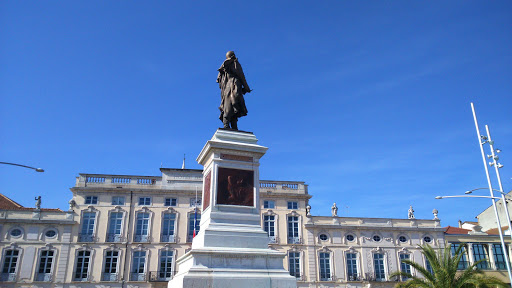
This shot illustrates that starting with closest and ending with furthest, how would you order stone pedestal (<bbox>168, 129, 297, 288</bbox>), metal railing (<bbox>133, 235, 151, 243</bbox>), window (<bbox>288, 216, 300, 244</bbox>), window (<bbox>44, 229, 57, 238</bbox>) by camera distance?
1. stone pedestal (<bbox>168, 129, 297, 288</bbox>)
2. window (<bbox>44, 229, 57, 238</bbox>)
3. metal railing (<bbox>133, 235, 151, 243</bbox>)
4. window (<bbox>288, 216, 300, 244</bbox>)

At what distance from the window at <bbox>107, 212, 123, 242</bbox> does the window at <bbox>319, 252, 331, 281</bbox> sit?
16.3 m

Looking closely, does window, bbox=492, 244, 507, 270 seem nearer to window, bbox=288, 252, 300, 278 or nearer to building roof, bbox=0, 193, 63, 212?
window, bbox=288, 252, 300, 278

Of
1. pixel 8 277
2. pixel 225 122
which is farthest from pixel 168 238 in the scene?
pixel 225 122

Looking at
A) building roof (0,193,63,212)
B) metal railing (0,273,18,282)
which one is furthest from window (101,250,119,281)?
metal railing (0,273,18,282)

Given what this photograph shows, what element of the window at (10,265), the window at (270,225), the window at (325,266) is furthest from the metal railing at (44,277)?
the window at (325,266)

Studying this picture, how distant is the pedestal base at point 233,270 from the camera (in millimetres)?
9633

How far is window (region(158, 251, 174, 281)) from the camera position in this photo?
1350 inches

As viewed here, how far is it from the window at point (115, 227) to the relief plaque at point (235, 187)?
25.9 meters

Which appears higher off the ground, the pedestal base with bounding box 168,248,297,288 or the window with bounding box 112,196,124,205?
the window with bounding box 112,196,124,205

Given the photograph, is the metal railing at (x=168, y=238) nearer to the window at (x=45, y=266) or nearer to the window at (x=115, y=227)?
the window at (x=115, y=227)

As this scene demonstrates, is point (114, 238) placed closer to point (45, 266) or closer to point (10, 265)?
point (45, 266)

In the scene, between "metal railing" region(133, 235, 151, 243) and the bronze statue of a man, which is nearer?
the bronze statue of a man

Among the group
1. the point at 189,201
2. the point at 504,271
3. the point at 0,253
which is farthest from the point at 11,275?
the point at 504,271

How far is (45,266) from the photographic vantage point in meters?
33.1
